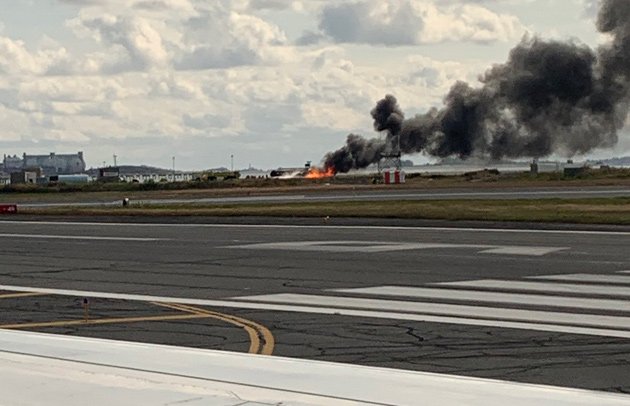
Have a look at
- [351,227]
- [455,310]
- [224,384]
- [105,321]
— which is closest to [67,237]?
[351,227]

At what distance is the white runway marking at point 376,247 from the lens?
25672mm

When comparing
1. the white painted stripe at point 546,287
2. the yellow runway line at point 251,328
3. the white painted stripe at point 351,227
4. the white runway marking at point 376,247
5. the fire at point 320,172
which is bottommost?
the yellow runway line at point 251,328

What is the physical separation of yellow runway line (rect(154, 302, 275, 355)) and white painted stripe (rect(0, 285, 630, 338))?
0.54 m

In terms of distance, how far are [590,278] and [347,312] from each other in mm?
5813

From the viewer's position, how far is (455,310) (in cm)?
1598

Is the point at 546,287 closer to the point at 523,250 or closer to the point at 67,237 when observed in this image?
the point at 523,250

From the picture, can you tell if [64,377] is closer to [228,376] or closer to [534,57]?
[228,376]

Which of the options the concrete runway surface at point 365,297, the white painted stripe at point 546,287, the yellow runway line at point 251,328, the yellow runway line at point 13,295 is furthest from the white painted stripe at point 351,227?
the yellow runway line at point 251,328

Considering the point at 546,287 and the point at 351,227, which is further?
the point at 351,227

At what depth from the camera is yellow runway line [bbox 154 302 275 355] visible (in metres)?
13.2

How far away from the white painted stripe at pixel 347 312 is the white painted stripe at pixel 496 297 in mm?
1839

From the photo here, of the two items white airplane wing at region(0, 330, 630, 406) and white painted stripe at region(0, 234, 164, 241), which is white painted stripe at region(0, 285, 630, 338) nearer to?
white airplane wing at region(0, 330, 630, 406)

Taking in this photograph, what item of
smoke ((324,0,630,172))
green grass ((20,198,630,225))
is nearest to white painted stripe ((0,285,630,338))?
green grass ((20,198,630,225))

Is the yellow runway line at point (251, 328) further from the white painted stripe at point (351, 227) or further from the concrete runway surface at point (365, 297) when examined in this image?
the white painted stripe at point (351, 227)
